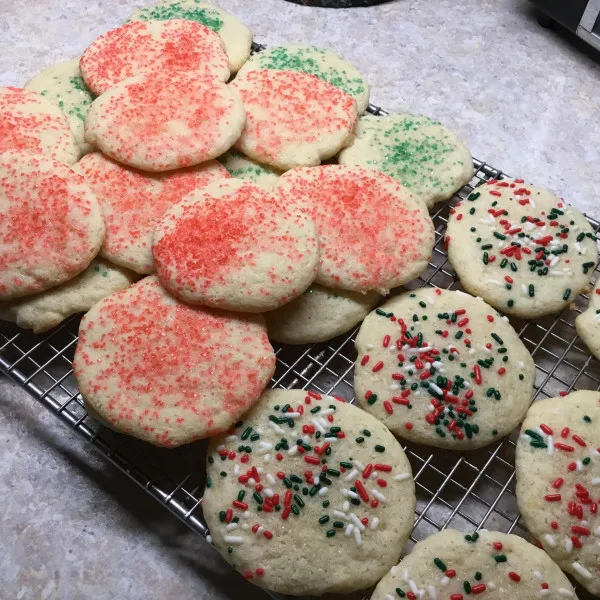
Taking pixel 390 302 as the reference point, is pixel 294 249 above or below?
above

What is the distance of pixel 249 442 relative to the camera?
5.46ft

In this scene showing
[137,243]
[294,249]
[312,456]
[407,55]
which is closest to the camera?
[312,456]

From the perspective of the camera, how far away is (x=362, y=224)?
6.41 ft

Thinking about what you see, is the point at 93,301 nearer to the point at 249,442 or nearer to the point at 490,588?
the point at 249,442

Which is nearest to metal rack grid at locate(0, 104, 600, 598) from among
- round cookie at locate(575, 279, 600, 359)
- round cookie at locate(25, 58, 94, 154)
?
round cookie at locate(575, 279, 600, 359)

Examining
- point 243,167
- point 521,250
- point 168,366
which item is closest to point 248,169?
point 243,167

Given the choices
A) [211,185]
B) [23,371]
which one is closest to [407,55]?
[211,185]

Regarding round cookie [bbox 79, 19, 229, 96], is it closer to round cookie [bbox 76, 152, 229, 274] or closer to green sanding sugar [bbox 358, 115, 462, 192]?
round cookie [bbox 76, 152, 229, 274]

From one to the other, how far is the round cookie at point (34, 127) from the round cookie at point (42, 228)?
0.18 m

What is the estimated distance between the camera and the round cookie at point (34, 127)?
208 cm

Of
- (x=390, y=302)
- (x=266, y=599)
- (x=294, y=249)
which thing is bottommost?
(x=266, y=599)

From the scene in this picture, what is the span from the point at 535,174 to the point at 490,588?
169 centimetres

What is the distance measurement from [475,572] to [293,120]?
4.87 feet

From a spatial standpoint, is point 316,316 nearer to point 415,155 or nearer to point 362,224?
point 362,224
